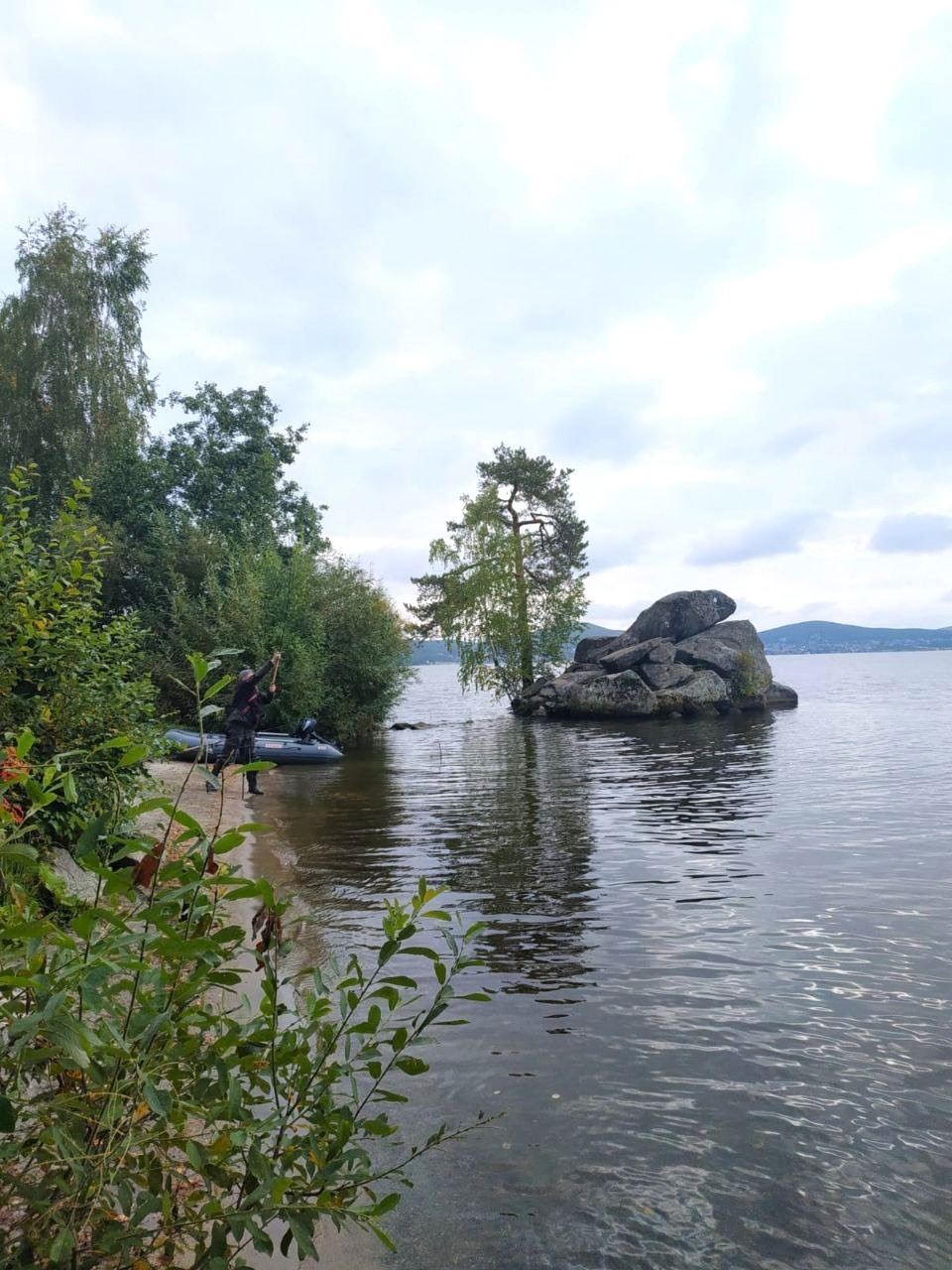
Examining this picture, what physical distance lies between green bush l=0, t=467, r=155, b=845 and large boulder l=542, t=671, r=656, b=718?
32938 millimetres

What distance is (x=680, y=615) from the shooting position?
45.5 metres

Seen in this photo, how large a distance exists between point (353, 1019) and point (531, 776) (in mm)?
14276

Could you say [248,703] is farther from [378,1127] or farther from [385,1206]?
[385,1206]

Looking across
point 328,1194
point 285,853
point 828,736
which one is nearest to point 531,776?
point 285,853

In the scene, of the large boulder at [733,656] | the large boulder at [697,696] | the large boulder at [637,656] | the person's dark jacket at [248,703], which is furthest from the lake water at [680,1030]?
the large boulder at [637,656]

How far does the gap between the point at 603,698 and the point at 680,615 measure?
350 inches

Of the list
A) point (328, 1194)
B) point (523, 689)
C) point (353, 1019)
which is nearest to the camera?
point (328, 1194)

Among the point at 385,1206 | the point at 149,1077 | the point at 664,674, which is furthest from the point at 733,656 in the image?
the point at 149,1077

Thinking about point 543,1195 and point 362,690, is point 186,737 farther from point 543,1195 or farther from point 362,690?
point 543,1195

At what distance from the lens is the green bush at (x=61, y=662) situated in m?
6.53

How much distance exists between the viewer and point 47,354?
31281 millimetres

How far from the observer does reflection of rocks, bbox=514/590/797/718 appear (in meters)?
39.4

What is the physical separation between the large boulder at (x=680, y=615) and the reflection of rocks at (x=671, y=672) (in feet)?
0.18

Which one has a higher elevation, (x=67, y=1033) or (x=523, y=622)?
(x=523, y=622)
